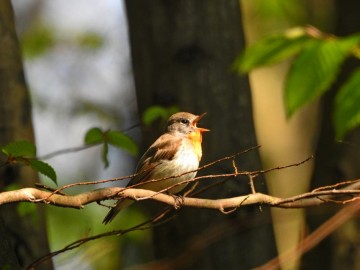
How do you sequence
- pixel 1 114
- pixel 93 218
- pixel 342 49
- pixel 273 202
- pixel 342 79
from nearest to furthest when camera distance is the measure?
pixel 342 49, pixel 273 202, pixel 1 114, pixel 342 79, pixel 93 218

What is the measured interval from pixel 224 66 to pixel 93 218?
162 inches

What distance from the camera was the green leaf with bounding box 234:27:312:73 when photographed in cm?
266

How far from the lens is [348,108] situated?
258cm

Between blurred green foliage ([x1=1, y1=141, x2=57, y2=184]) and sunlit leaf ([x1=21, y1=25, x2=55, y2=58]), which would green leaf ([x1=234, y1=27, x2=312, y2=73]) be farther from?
sunlit leaf ([x1=21, y1=25, x2=55, y2=58])

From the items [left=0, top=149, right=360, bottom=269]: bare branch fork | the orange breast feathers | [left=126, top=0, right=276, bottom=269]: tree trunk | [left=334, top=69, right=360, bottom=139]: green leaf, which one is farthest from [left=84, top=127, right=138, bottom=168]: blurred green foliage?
[left=334, top=69, right=360, bottom=139]: green leaf

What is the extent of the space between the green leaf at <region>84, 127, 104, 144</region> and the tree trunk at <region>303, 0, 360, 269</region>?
209 centimetres

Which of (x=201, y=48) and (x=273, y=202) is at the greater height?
(x=201, y=48)

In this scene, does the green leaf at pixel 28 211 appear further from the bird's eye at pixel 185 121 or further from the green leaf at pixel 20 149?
the bird's eye at pixel 185 121

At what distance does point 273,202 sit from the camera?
3570 millimetres

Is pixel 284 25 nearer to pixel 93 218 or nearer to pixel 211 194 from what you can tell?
pixel 93 218

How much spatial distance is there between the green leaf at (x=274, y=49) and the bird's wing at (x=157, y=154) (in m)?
3.27

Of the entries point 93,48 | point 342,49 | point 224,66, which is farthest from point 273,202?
point 93,48

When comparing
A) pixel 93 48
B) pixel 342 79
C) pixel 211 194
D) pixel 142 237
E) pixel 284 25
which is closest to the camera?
pixel 211 194

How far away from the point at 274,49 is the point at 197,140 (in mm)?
3432
